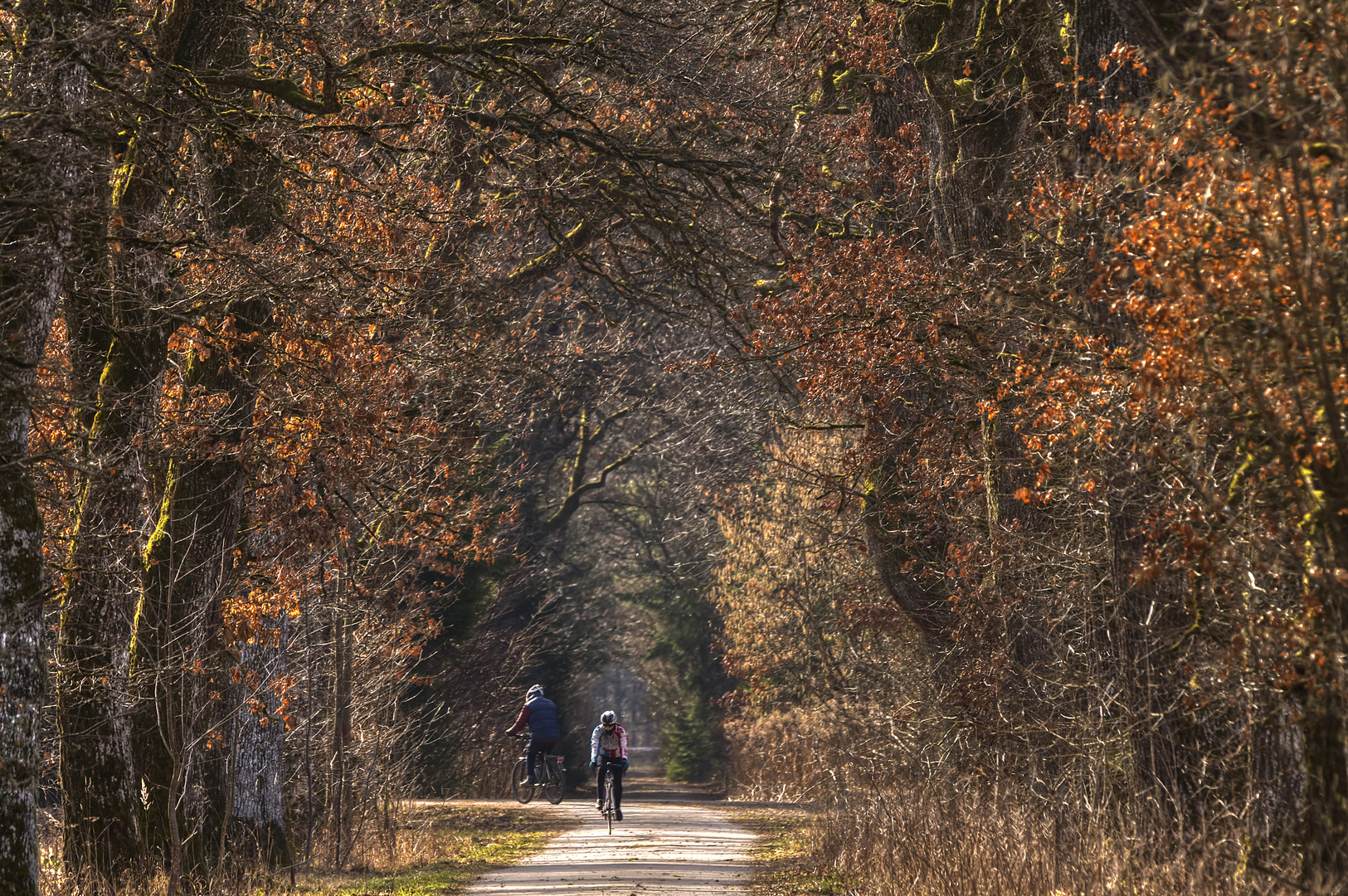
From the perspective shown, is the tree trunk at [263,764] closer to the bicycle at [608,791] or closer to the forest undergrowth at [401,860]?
the forest undergrowth at [401,860]

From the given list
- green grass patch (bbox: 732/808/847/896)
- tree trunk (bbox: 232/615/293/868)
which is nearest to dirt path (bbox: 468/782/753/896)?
green grass patch (bbox: 732/808/847/896)

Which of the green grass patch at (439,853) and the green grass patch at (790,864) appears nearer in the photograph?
the green grass patch at (790,864)

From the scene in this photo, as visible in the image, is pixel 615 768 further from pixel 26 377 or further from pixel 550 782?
pixel 26 377

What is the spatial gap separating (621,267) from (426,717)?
14127mm

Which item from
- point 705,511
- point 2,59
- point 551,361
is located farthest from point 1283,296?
point 705,511

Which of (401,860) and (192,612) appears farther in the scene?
(401,860)

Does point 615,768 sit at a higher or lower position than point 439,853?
higher

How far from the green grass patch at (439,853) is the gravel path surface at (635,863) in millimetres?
401

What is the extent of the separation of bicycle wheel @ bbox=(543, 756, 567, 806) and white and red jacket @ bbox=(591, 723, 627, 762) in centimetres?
642

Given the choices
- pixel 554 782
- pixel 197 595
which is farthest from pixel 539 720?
pixel 197 595

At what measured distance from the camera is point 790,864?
1380 centimetres

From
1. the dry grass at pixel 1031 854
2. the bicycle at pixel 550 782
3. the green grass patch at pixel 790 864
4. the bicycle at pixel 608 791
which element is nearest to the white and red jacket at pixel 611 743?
the bicycle at pixel 608 791

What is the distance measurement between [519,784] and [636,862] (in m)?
11.9

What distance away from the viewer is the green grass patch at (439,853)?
12164mm
